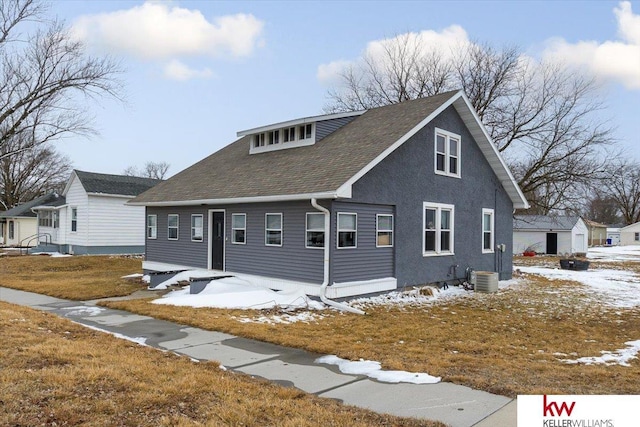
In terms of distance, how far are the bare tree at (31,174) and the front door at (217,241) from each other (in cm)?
4139

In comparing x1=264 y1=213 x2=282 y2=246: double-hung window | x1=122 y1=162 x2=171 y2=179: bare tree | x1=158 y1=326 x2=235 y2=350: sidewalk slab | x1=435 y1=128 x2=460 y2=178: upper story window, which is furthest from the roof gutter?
x1=122 y1=162 x2=171 y2=179: bare tree

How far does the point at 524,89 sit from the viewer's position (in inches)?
1148

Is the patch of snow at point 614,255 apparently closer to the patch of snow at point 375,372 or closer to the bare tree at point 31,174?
the patch of snow at point 375,372

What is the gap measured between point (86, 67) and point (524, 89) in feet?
82.8

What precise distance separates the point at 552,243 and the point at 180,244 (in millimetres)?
36723

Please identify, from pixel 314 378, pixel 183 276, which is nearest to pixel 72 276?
pixel 183 276

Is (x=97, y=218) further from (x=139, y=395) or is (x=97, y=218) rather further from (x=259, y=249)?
(x=139, y=395)

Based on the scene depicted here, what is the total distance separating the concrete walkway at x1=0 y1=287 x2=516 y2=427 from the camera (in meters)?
4.83

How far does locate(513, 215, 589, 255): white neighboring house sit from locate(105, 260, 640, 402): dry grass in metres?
31.0

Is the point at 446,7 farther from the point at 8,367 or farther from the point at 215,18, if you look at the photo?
the point at 8,367

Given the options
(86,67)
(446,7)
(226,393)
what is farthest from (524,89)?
(226,393)

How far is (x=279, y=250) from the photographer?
43.4ft

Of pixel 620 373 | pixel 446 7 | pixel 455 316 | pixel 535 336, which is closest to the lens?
pixel 620 373

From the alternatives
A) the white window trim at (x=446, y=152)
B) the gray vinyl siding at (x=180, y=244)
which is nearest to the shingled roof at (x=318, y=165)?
the gray vinyl siding at (x=180, y=244)
